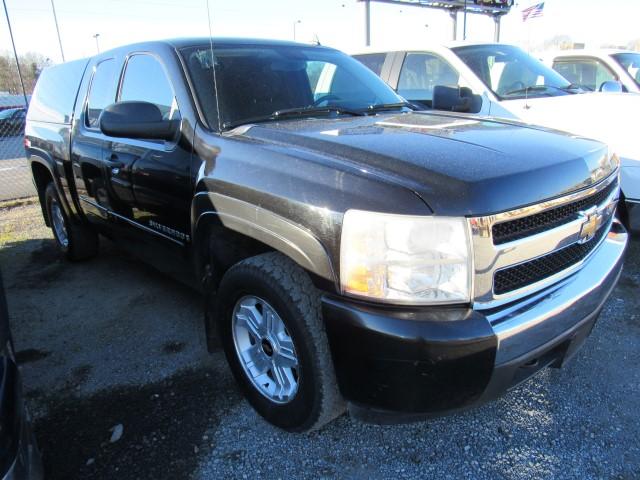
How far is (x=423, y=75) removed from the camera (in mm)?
5574

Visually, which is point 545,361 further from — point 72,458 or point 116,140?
point 116,140

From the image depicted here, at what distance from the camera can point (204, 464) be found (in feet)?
7.21

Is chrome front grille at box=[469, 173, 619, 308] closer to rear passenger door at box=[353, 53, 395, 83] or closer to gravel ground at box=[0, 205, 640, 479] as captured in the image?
gravel ground at box=[0, 205, 640, 479]

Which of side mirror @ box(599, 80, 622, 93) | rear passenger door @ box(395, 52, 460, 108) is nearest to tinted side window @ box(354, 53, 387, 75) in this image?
rear passenger door @ box(395, 52, 460, 108)

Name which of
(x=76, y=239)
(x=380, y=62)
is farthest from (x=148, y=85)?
(x=380, y=62)

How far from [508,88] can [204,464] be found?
4.72 meters

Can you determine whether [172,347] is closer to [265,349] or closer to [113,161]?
[265,349]

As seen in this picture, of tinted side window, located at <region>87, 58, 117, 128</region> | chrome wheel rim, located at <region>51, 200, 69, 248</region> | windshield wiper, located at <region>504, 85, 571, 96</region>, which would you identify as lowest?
chrome wheel rim, located at <region>51, 200, 69, 248</region>

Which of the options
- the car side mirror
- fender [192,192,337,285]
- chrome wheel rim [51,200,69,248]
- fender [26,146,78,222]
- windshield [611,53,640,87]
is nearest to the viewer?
fender [192,192,337,285]

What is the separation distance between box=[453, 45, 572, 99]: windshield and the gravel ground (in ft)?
8.38

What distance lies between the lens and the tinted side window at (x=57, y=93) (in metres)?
Answer: 4.11

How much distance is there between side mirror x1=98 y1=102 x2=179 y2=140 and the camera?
2578mm

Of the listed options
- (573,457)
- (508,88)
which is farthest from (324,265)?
(508,88)

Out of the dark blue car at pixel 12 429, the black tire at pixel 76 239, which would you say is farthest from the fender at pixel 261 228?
the black tire at pixel 76 239
